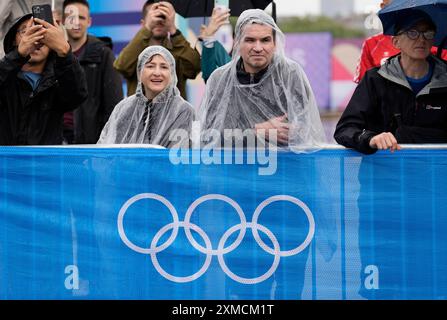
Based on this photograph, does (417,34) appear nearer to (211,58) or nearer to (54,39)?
(211,58)

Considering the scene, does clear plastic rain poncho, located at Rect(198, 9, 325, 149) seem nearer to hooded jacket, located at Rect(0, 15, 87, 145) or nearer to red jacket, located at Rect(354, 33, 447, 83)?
hooded jacket, located at Rect(0, 15, 87, 145)

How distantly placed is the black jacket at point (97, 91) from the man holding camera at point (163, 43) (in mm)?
683

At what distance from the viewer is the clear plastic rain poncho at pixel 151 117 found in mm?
7645

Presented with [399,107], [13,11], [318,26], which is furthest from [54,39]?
[318,26]

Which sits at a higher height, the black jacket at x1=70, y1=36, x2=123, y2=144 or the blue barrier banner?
the black jacket at x1=70, y1=36, x2=123, y2=144

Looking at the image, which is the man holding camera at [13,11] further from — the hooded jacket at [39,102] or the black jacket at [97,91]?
the hooded jacket at [39,102]

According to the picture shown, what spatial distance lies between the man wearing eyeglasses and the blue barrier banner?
34 cm

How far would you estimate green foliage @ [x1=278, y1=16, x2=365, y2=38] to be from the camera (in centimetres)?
4988

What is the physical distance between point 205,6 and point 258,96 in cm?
192

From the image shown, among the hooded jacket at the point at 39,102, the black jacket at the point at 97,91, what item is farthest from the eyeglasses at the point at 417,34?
the black jacket at the point at 97,91

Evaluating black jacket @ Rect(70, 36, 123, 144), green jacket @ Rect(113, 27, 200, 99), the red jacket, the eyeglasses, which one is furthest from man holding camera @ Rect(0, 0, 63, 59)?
the eyeglasses

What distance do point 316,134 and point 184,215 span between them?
99 centimetres

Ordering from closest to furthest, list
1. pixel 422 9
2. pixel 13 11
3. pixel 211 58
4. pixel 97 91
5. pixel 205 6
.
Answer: pixel 422 9 → pixel 211 58 → pixel 205 6 → pixel 13 11 → pixel 97 91

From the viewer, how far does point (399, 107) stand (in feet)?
22.6
